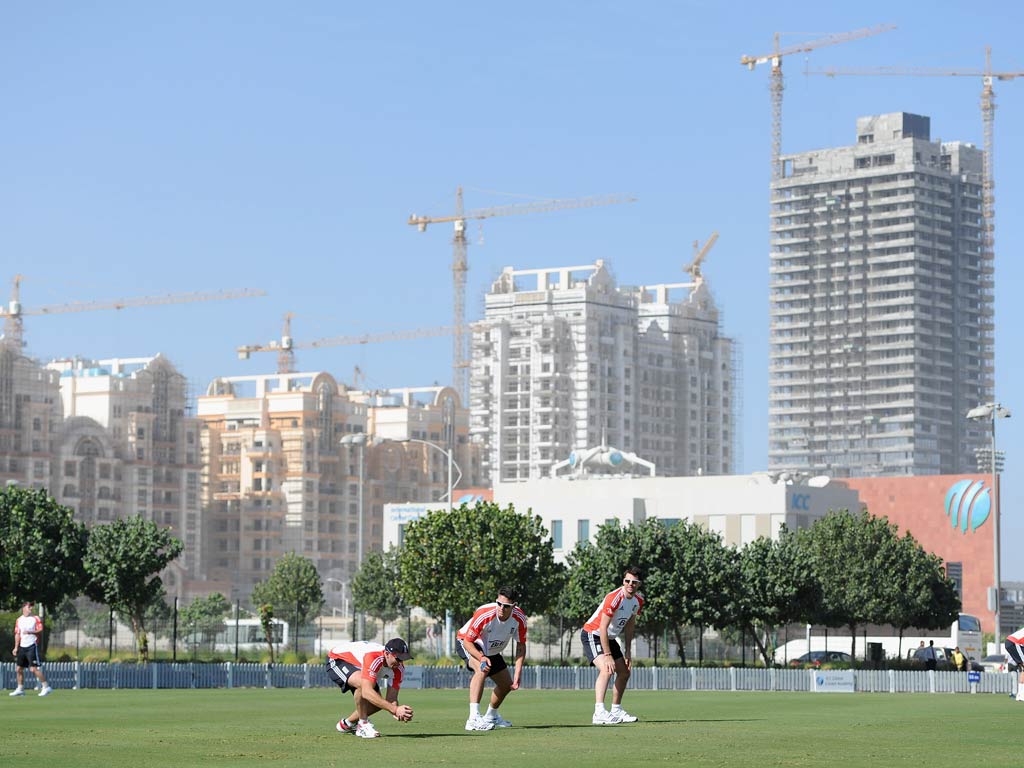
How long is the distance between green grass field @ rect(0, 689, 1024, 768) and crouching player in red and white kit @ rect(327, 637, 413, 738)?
1.22ft

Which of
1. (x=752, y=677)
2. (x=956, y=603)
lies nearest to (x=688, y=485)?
(x=956, y=603)

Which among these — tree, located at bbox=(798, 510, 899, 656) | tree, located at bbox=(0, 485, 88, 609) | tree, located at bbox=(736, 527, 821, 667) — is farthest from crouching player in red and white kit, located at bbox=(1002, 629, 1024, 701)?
tree, located at bbox=(798, 510, 899, 656)

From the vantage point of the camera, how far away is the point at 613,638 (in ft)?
82.9

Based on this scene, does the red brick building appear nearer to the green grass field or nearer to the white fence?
the white fence

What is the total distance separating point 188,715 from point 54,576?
44.6m

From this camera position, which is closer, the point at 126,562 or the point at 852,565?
the point at 126,562

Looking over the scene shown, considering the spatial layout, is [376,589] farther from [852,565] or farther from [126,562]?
[126,562]

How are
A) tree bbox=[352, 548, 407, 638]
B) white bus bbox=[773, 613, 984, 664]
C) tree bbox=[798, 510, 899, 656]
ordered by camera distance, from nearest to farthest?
tree bbox=[798, 510, 899, 656], tree bbox=[352, 548, 407, 638], white bus bbox=[773, 613, 984, 664]

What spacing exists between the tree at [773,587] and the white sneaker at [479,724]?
51258mm

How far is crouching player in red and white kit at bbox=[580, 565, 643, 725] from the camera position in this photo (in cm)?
2505

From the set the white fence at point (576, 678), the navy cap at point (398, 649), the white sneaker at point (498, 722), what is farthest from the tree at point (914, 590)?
the navy cap at point (398, 649)

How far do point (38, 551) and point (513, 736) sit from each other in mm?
52281

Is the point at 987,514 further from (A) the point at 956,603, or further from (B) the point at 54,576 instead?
(B) the point at 54,576

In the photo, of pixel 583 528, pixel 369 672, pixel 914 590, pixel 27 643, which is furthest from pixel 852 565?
pixel 369 672
